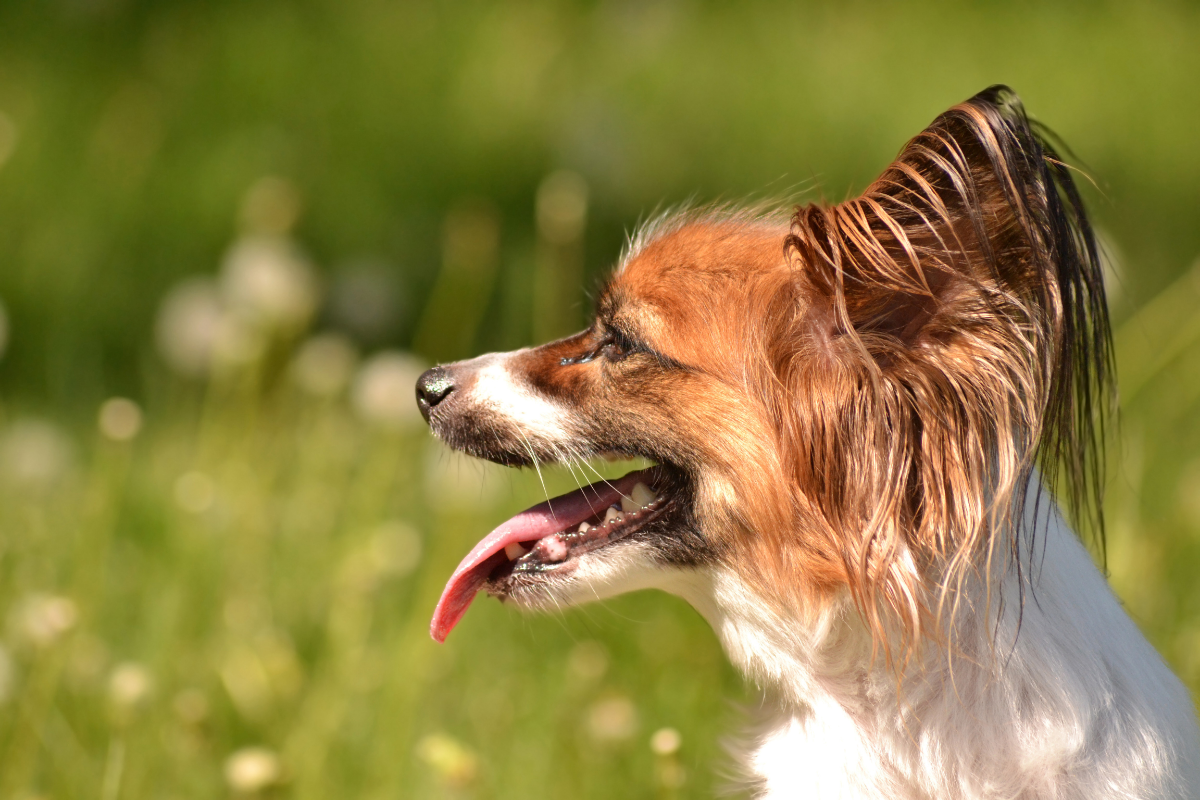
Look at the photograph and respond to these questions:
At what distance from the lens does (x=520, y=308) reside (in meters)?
5.28

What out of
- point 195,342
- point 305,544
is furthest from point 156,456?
point 305,544

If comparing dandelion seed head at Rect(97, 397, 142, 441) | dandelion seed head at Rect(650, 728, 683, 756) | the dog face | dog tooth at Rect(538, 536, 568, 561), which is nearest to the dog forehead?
the dog face

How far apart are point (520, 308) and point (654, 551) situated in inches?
127

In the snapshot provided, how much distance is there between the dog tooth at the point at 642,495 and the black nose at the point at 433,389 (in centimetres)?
45

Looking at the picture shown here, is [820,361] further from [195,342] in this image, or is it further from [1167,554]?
[195,342]

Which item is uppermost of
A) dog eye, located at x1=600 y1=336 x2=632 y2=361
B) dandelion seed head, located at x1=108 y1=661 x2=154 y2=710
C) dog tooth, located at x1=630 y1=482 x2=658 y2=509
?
dog eye, located at x1=600 y1=336 x2=632 y2=361

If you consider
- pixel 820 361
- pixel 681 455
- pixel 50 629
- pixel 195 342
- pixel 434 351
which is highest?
pixel 820 361

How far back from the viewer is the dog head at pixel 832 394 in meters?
1.83

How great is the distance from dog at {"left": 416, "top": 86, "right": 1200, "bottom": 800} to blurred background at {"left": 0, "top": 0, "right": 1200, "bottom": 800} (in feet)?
1.10

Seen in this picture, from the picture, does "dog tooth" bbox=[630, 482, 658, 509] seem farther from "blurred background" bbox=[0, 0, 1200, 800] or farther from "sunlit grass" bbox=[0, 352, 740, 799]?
"blurred background" bbox=[0, 0, 1200, 800]

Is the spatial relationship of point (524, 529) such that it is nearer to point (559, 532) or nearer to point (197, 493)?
point (559, 532)

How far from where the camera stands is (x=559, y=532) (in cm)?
234

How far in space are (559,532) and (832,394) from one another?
0.63 m

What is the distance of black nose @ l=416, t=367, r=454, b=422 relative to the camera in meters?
2.44
